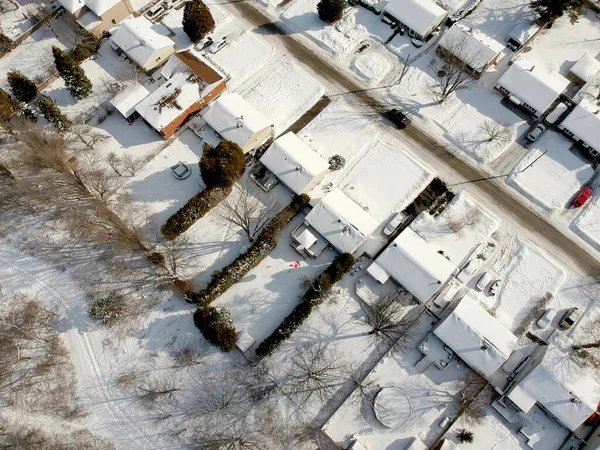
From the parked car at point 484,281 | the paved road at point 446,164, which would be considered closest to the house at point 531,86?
the paved road at point 446,164

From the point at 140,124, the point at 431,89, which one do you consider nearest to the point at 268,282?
the point at 140,124

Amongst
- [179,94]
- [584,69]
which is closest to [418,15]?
[584,69]

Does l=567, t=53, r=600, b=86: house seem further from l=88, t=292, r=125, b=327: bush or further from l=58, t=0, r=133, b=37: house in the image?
l=88, t=292, r=125, b=327: bush

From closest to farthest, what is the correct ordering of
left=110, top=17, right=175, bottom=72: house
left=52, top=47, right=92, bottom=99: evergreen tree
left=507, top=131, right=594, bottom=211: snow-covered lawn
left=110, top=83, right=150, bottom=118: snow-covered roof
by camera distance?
left=507, top=131, right=594, bottom=211: snow-covered lawn, left=52, top=47, right=92, bottom=99: evergreen tree, left=110, top=83, right=150, bottom=118: snow-covered roof, left=110, top=17, right=175, bottom=72: house

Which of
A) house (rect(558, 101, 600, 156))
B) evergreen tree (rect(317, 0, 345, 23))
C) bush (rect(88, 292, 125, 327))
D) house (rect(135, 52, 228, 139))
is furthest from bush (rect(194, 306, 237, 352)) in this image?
house (rect(558, 101, 600, 156))

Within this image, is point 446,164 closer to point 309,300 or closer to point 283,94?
point 283,94

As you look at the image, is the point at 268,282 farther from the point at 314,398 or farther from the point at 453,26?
the point at 453,26
